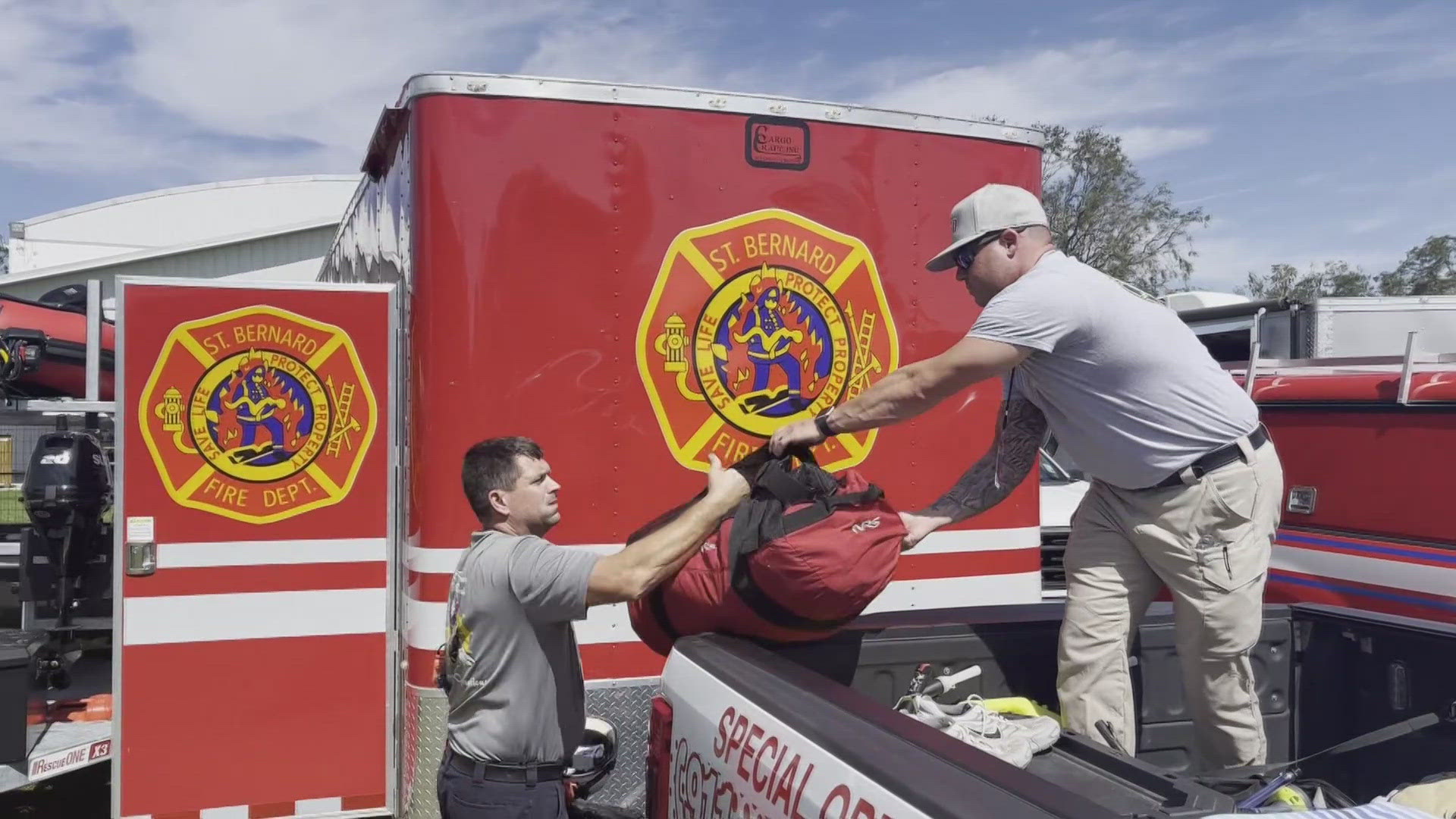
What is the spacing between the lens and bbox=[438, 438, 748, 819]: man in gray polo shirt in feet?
8.37

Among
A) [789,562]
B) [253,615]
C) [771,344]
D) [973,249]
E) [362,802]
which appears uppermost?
[973,249]

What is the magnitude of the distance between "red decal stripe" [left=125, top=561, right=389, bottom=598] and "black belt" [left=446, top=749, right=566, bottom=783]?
1632mm

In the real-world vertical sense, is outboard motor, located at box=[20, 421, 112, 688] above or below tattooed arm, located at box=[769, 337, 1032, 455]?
below

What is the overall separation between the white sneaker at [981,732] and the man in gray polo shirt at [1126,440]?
1.36ft

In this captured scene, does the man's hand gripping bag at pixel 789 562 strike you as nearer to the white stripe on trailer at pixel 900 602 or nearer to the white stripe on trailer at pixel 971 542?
the white stripe on trailer at pixel 900 602

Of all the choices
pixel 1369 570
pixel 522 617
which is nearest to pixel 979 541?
pixel 1369 570

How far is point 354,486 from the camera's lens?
4156mm

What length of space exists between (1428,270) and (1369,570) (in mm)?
38844

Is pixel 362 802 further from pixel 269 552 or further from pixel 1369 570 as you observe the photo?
pixel 1369 570

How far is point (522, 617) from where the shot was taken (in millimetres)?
2646

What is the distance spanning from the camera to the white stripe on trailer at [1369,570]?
138 inches

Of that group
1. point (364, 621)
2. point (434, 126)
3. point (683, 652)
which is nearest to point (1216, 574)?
point (683, 652)

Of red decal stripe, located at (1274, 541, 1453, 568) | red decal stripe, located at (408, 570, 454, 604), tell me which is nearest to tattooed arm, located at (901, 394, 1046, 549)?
red decal stripe, located at (1274, 541, 1453, 568)

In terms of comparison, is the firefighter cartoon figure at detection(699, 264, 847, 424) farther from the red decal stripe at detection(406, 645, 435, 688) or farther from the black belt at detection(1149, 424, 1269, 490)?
the black belt at detection(1149, 424, 1269, 490)
